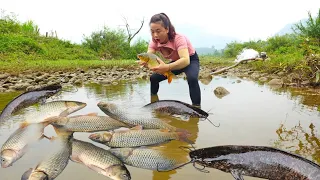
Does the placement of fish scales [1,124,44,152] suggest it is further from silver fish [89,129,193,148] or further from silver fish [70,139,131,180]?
silver fish [89,129,193,148]

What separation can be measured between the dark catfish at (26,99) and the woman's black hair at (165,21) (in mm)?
1663

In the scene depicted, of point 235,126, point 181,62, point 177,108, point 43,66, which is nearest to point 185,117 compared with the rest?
point 177,108

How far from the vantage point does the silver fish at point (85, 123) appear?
2.90 meters

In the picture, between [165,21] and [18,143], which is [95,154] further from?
[165,21]

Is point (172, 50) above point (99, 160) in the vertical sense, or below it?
above

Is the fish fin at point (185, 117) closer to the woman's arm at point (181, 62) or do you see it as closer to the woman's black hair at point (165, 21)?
the woman's arm at point (181, 62)

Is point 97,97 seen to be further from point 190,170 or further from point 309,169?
point 309,169

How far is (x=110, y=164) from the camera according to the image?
6.89ft

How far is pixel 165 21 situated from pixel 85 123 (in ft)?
7.07

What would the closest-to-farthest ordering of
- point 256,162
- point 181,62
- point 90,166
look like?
point 256,162 → point 90,166 → point 181,62

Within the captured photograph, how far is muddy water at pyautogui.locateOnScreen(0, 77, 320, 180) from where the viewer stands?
2301 mm

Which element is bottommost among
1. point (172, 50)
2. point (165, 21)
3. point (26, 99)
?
point (26, 99)

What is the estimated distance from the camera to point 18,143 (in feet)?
8.19

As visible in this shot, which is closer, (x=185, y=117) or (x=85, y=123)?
(x=85, y=123)
